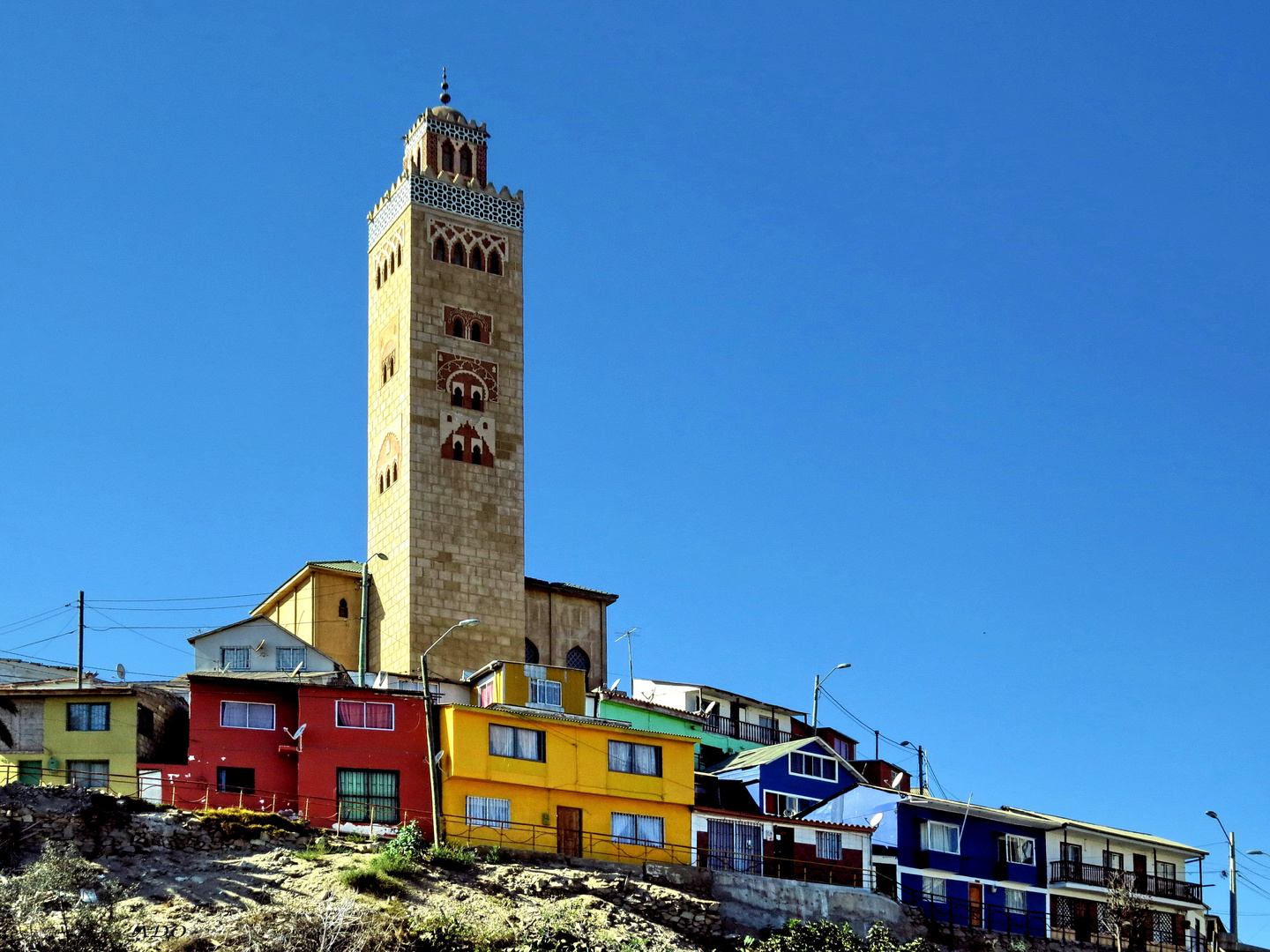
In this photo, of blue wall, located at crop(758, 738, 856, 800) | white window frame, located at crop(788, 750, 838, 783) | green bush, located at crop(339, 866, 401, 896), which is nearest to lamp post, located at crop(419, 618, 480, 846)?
green bush, located at crop(339, 866, 401, 896)

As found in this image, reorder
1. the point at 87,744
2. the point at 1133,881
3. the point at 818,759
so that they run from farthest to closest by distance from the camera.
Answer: the point at 1133,881 → the point at 818,759 → the point at 87,744

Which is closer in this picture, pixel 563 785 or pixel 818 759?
pixel 563 785

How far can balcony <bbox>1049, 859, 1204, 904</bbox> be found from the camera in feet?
279

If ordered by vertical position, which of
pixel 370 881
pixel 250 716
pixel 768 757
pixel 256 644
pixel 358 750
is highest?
pixel 256 644

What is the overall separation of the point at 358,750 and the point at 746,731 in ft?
99.6

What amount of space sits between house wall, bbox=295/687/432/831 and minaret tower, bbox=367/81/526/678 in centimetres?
1975

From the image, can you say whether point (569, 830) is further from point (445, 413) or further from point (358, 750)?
point (445, 413)

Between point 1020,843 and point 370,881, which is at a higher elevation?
point 1020,843

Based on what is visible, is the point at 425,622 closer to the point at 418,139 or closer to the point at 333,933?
the point at 418,139

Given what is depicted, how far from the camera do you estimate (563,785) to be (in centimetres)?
7206

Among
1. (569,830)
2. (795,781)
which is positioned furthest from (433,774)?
(795,781)

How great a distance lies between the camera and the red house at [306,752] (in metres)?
69.4

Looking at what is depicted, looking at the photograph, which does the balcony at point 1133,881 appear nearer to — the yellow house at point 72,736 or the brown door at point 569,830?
the brown door at point 569,830

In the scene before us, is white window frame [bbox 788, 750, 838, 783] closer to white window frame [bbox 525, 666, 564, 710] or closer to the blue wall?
the blue wall
